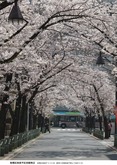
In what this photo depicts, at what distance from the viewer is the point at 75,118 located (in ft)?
328

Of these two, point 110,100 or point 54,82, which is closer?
point 54,82

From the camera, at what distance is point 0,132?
25547 millimetres

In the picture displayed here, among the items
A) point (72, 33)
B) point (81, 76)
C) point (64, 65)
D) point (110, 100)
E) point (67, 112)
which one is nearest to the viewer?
point (72, 33)

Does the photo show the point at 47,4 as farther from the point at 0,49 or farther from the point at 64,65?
the point at 64,65

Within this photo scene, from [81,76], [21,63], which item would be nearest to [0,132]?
[21,63]

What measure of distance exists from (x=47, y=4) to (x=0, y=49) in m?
4.72

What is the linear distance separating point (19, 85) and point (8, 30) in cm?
1194

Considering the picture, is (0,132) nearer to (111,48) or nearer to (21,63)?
(21,63)

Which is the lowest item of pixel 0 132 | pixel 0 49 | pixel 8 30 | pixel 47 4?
pixel 0 132

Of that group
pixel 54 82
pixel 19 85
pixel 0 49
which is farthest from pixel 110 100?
pixel 0 49

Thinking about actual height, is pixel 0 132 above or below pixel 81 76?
below

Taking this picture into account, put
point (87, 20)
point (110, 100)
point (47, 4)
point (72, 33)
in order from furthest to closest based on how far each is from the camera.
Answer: point (110, 100)
point (72, 33)
point (47, 4)
point (87, 20)

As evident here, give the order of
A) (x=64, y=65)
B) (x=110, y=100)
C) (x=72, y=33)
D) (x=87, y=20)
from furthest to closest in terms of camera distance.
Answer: (x=110, y=100) → (x=64, y=65) → (x=72, y=33) → (x=87, y=20)

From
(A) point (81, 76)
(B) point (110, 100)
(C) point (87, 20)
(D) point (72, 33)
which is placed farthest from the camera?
(B) point (110, 100)
